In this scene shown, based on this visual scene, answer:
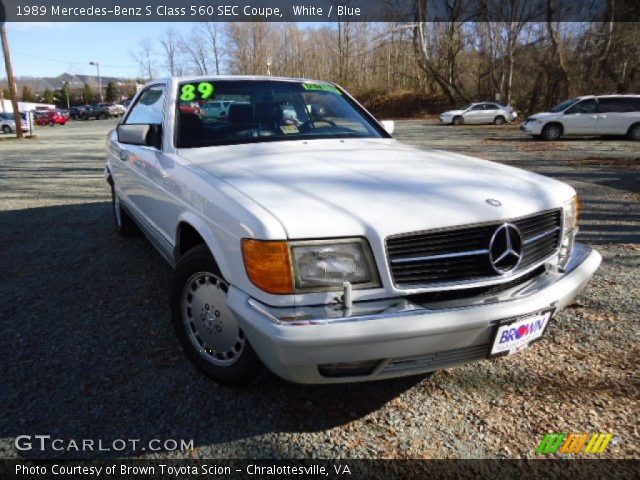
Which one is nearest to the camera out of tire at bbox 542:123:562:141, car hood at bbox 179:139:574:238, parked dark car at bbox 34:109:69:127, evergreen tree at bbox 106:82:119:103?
car hood at bbox 179:139:574:238

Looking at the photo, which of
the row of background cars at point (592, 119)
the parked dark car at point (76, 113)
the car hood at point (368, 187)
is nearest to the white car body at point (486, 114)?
the row of background cars at point (592, 119)

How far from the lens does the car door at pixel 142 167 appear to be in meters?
3.23

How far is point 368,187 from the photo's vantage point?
6.95ft

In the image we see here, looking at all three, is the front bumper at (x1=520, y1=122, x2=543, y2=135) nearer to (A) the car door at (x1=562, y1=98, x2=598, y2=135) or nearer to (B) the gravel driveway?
(A) the car door at (x1=562, y1=98, x2=598, y2=135)

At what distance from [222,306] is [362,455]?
0.93 metres

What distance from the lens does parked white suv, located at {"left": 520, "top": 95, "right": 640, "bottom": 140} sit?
1539cm

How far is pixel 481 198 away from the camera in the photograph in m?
2.05

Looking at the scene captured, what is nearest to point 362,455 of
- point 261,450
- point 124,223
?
point 261,450

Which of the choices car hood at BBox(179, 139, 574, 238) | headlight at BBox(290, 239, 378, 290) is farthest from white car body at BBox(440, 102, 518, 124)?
headlight at BBox(290, 239, 378, 290)

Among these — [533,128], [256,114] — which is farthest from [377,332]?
[533,128]

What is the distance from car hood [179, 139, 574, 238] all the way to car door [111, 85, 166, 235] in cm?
55

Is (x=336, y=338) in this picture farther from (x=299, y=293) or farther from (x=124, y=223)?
(x=124, y=223)

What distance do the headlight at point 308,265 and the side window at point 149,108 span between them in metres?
1.89

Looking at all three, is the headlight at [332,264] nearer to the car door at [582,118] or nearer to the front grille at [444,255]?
the front grille at [444,255]
